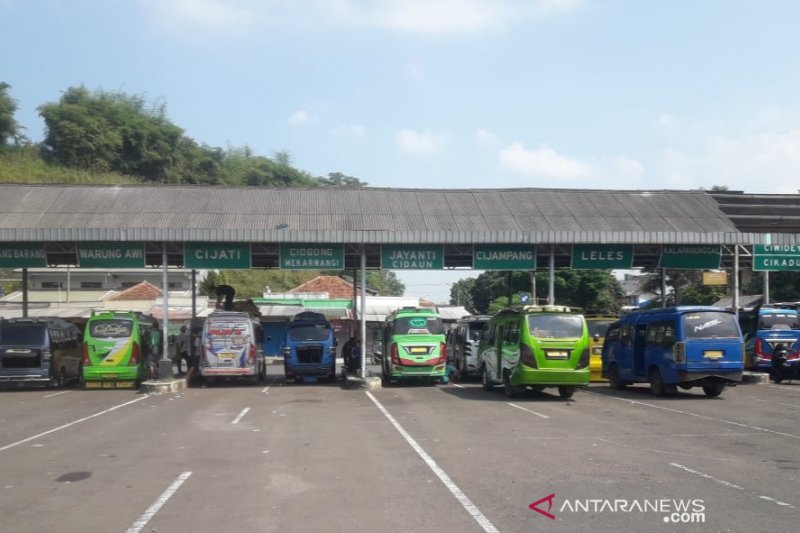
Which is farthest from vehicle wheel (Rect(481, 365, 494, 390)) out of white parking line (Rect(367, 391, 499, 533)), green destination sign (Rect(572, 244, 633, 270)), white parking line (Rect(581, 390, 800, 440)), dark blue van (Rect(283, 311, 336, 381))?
white parking line (Rect(367, 391, 499, 533))

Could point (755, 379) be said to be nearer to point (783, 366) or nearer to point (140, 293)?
point (783, 366)

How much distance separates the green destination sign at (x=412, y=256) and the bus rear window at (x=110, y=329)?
28.7 ft

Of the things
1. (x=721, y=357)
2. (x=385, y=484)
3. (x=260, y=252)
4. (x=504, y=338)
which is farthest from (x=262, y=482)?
(x=260, y=252)

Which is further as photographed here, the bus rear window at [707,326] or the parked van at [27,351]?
the parked van at [27,351]

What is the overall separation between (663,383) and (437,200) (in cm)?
1244

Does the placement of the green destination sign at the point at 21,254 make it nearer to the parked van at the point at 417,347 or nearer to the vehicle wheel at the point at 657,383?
the parked van at the point at 417,347

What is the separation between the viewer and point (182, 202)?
94.0 ft

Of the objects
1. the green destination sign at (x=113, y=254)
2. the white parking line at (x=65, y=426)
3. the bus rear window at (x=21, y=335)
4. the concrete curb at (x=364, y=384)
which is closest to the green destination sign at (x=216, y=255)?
the green destination sign at (x=113, y=254)

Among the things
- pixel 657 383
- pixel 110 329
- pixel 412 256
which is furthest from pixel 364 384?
pixel 657 383

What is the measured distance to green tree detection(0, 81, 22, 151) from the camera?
220 ft

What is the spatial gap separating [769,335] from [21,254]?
26.3 metres

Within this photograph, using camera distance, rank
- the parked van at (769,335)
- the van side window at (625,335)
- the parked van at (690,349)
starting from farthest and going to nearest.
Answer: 1. the parked van at (769,335)
2. the van side window at (625,335)
3. the parked van at (690,349)

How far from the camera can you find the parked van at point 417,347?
77.9ft

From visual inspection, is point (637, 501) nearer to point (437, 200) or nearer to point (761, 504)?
point (761, 504)
